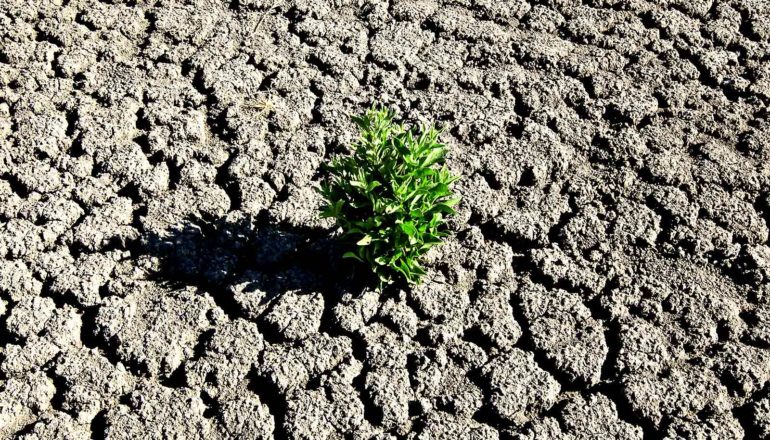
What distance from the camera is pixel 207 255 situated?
10.6 feet

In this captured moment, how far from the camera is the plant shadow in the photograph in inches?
124

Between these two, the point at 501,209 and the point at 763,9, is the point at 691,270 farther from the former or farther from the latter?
the point at 763,9

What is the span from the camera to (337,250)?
326cm

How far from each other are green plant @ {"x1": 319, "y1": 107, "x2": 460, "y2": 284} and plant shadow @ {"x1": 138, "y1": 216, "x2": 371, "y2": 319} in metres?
0.18

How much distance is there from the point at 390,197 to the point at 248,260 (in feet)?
2.01

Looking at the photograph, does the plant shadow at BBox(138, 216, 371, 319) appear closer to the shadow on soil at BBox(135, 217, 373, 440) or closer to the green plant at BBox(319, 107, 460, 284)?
the shadow on soil at BBox(135, 217, 373, 440)

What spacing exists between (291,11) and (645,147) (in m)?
1.81

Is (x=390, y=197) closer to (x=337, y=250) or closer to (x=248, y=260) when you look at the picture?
(x=337, y=250)

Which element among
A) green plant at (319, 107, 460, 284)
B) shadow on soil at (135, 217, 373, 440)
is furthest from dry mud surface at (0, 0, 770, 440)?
green plant at (319, 107, 460, 284)

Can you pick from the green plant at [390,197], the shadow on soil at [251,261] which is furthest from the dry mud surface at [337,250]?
the green plant at [390,197]

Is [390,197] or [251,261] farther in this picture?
[251,261]

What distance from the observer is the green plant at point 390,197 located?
9.62ft

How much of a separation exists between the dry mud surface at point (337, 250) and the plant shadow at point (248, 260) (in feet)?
0.03

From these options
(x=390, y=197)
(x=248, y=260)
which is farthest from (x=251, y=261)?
(x=390, y=197)
